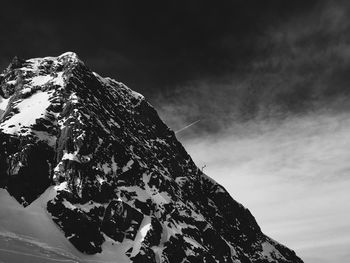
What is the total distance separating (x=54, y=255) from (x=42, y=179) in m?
39.7

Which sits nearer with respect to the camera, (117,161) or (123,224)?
(123,224)

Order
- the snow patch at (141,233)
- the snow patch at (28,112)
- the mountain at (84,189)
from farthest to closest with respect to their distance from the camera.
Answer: the snow patch at (28,112)
the snow patch at (141,233)
the mountain at (84,189)

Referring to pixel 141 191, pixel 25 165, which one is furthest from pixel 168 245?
pixel 25 165

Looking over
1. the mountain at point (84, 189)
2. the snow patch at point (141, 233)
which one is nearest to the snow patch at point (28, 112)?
the mountain at point (84, 189)

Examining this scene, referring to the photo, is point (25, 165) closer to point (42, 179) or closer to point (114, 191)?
point (42, 179)

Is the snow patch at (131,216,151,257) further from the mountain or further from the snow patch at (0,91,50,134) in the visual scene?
the snow patch at (0,91,50,134)

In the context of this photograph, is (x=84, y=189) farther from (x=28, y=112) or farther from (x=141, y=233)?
(x=28, y=112)

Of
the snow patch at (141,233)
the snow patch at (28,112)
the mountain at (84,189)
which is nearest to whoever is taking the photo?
the mountain at (84,189)

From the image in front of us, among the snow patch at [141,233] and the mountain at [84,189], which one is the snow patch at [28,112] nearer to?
the mountain at [84,189]

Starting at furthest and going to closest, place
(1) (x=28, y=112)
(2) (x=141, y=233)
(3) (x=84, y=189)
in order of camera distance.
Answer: (1) (x=28, y=112), (3) (x=84, y=189), (2) (x=141, y=233)

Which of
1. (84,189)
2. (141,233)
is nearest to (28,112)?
(84,189)

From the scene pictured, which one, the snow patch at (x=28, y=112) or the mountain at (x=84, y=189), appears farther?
the snow patch at (x=28, y=112)

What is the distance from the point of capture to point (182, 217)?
583 feet

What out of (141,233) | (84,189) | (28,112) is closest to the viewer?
(141,233)
